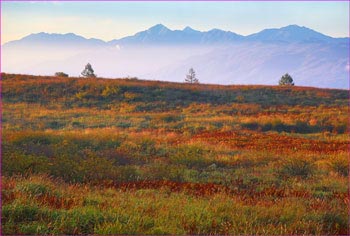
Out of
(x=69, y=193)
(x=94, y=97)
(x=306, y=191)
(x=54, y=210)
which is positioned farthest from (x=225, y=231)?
(x=94, y=97)

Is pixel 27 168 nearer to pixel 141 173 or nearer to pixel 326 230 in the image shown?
pixel 141 173

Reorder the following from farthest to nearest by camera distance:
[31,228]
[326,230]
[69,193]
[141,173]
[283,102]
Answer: [283,102], [141,173], [69,193], [326,230], [31,228]

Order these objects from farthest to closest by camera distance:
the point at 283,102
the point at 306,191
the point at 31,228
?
the point at 283,102, the point at 306,191, the point at 31,228

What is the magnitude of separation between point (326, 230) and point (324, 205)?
1419 millimetres

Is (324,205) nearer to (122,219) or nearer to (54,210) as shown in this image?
(122,219)

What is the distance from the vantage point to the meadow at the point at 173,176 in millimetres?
6465

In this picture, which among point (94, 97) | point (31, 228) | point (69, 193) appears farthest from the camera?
point (94, 97)

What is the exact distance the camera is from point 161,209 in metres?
7.06

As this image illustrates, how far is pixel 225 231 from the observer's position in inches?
250

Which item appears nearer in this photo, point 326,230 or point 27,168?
point 326,230

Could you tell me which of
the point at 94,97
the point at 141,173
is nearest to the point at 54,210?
the point at 141,173

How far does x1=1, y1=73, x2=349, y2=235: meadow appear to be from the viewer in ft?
21.2

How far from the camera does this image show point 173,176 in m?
11.2

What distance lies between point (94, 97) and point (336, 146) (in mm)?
24680
